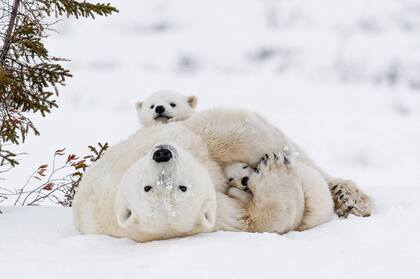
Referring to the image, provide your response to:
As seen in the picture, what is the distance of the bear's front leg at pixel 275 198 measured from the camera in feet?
17.3

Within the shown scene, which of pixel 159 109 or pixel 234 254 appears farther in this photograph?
pixel 159 109

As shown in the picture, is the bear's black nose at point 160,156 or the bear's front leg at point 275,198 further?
the bear's front leg at point 275,198

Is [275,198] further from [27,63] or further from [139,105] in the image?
[139,105]

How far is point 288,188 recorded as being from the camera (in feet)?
17.6

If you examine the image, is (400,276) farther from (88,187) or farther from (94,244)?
(88,187)

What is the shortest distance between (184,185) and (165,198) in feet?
0.56

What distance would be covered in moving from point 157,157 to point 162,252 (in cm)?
76

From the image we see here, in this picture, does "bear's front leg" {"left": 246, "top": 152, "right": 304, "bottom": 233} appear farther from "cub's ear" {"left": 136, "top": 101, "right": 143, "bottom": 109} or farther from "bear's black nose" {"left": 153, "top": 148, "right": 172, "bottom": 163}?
"cub's ear" {"left": 136, "top": 101, "right": 143, "bottom": 109}

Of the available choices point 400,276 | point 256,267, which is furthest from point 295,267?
point 400,276

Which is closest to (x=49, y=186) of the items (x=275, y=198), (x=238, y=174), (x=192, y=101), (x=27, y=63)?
(x=27, y=63)

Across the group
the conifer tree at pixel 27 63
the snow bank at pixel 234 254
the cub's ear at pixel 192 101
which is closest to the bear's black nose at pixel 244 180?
the snow bank at pixel 234 254

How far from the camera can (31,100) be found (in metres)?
6.72

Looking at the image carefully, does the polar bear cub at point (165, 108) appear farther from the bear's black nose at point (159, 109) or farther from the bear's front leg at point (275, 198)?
the bear's front leg at point (275, 198)

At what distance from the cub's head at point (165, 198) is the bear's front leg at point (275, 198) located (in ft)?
1.51
